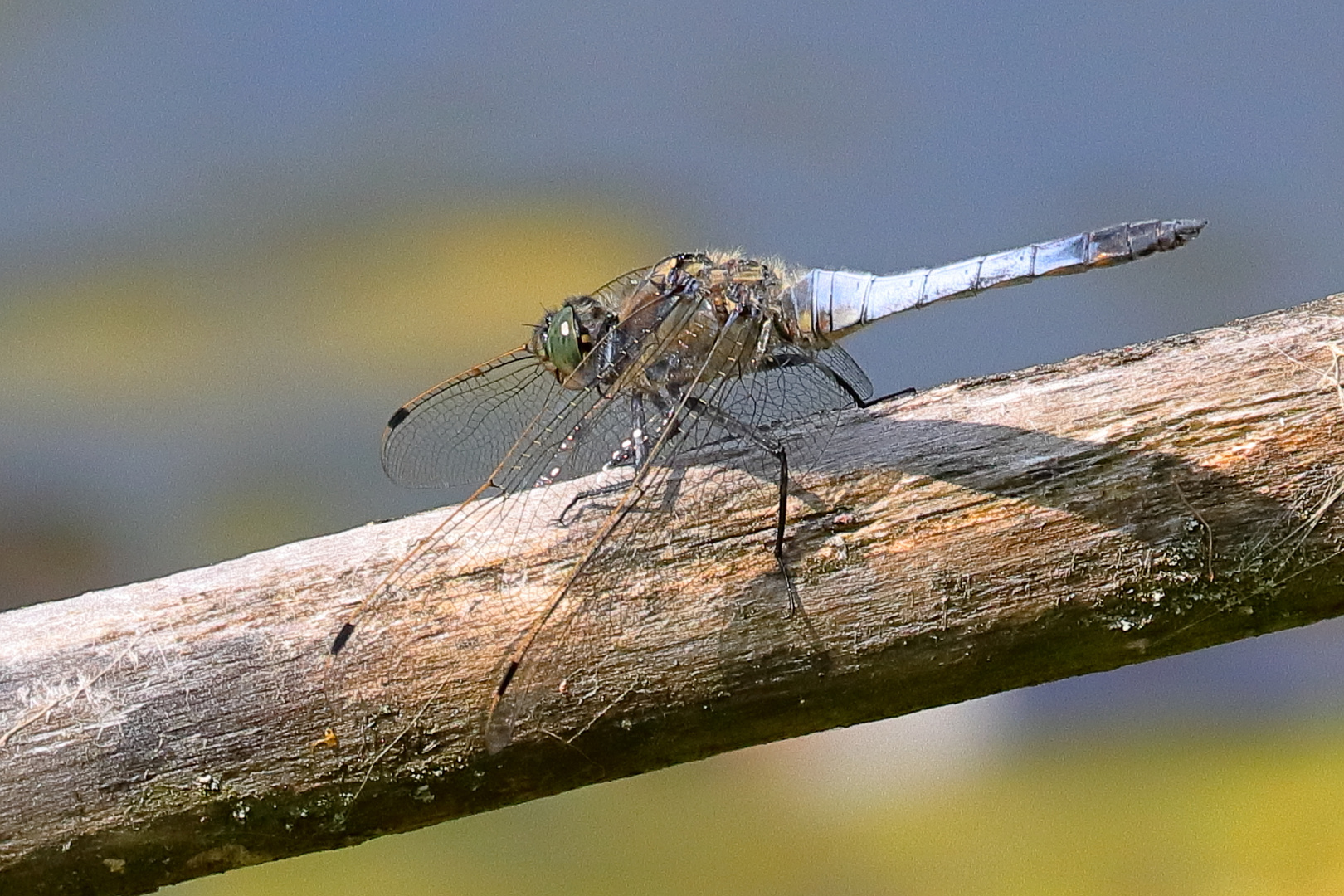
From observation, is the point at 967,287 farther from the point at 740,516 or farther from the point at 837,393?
the point at 740,516

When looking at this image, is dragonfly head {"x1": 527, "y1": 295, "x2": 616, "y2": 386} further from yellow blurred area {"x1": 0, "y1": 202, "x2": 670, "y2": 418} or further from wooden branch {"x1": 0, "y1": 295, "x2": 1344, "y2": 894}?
yellow blurred area {"x1": 0, "y1": 202, "x2": 670, "y2": 418}

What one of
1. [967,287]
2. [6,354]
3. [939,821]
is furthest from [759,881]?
[6,354]

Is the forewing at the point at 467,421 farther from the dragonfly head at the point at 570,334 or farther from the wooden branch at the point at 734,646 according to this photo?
the wooden branch at the point at 734,646

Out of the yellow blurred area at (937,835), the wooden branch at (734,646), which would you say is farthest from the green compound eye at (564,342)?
the yellow blurred area at (937,835)

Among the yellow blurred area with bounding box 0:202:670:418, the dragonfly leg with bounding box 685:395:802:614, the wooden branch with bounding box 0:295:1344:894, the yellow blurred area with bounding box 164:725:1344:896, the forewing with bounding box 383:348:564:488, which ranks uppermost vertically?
the yellow blurred area with bounding box 0:202:670:418

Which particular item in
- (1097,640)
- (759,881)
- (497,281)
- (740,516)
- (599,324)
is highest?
(497,281)

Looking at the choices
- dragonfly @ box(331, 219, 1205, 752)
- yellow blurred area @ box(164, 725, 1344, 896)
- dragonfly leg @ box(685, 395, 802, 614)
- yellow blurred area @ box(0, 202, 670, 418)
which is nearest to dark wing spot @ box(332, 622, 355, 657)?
dragonfly @ box(331, 219, 1205, 752)
